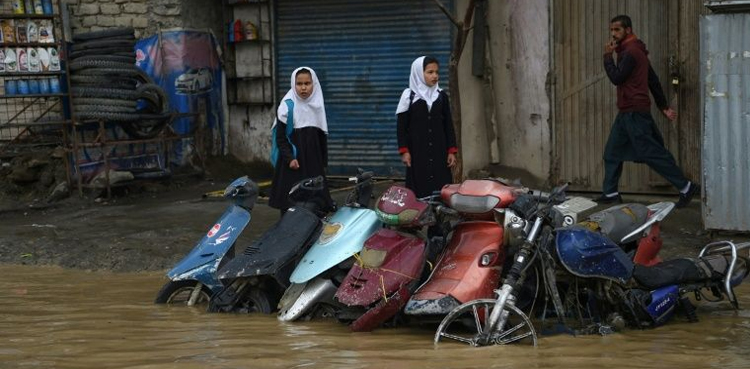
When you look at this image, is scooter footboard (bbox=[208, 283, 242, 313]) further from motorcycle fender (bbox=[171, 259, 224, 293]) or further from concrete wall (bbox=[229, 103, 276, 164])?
concrete wall (bbox=[229, 103, 276, 164])

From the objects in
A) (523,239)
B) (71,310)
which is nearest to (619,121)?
(523,239)

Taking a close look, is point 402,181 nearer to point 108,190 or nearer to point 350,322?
point 108,190

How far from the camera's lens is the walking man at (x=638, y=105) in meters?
10.7

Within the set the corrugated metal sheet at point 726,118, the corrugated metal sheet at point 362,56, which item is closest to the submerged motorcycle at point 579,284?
the corrugated metal sheet at point 726,118

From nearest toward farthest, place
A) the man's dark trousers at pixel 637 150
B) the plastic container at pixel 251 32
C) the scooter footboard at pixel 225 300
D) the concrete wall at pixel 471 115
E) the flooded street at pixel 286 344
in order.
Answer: the flooded street at pixel 286 344
the scooter footboard at pixel 225 300
the man's dark trousers at pixel 637 150
the concrete wall at pixel 471 115
the plastic container at pixel 251 32

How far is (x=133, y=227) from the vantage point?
38.1ft

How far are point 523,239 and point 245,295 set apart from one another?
198 cm

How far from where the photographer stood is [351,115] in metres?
14.3

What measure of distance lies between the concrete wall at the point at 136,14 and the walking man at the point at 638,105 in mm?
5933

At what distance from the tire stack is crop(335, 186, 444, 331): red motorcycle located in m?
6.99

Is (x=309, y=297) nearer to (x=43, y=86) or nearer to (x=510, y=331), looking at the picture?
(x=510, y=331)

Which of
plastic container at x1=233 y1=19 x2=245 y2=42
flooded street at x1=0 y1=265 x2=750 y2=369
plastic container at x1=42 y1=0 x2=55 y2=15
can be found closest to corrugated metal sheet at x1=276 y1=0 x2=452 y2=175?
plastic container at x1=233 y1=19 x2=245 y2=42

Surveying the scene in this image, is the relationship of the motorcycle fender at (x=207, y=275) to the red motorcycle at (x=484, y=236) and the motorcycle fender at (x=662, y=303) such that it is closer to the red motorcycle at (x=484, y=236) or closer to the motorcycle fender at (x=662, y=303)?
→ the red motorcycle at (x=484, y=236)

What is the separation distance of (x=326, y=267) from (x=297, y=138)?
89.4 inches
